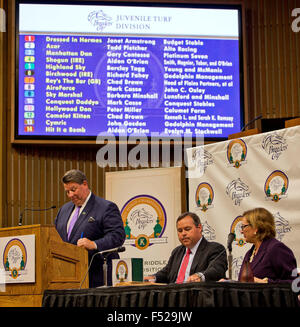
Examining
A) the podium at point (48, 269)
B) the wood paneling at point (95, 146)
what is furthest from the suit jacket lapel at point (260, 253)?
the wood paneling at point (95, 146)

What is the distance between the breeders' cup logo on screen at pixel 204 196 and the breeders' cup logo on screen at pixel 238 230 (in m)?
0.29

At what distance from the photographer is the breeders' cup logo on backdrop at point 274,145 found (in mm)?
4902

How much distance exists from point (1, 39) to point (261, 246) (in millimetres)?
4238

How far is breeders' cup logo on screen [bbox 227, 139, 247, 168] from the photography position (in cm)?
522

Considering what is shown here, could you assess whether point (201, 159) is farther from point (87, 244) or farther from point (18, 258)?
point (18, 258)

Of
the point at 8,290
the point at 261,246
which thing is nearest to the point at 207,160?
the point at 261,246

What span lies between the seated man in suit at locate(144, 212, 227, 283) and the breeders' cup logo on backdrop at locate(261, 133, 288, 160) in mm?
802

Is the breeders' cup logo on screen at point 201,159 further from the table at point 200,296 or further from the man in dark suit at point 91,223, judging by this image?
the table at point 200,296

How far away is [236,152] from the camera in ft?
17.4

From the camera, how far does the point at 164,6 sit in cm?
733
